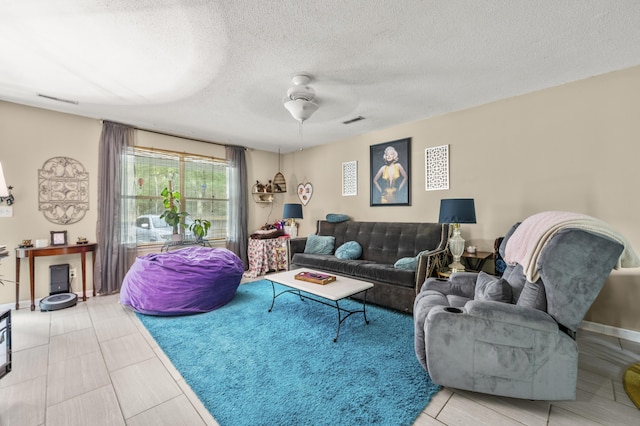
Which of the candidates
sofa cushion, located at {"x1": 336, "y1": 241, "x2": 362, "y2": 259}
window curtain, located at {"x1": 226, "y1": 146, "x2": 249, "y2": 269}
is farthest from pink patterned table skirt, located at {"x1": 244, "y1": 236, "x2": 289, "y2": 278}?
sofa cushion, located at {"x1": 336, "y1": 241, "x2": 362, "y2": 259}

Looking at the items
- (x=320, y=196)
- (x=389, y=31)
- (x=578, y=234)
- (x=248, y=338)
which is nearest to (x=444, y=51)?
(x=389, y=31)

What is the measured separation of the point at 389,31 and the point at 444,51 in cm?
56

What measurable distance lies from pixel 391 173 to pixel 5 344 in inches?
165

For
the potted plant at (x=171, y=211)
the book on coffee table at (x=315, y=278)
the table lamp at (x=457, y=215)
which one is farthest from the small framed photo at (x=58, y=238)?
the table lamp at (x=457, y=215)

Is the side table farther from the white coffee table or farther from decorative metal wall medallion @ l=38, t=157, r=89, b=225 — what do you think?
decorative metal wall medallion @ l=38, t=157, r=89, b=225

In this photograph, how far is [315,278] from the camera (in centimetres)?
280

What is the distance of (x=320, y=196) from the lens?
529 cm

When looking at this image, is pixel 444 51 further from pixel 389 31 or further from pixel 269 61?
pixel 269 61

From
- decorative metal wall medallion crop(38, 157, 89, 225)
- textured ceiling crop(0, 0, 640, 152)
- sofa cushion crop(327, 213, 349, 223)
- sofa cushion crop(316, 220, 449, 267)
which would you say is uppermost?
textured ceiling crop(0, 0, 640, 152)

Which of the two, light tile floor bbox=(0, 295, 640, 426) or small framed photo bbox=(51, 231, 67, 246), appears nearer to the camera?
light tile floor bbox=(0, 295, 640, 426)

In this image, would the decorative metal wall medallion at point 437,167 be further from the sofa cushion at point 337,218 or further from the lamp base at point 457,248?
the sofa cushion at point 337,218

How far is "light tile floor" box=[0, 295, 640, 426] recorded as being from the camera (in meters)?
1.51

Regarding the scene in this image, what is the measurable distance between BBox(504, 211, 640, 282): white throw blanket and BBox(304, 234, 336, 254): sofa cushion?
2.74m

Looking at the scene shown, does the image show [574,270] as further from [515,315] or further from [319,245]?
[319,245]
